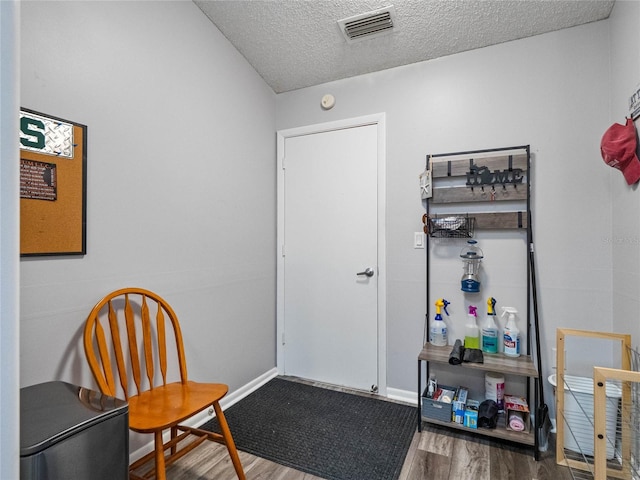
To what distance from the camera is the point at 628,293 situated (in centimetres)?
168

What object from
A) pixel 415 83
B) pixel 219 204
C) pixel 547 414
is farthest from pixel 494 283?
pixel 219 204

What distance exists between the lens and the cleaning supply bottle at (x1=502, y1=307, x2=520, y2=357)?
6.52 ft

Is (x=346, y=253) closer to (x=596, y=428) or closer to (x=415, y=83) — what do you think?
(x=415, y=83)

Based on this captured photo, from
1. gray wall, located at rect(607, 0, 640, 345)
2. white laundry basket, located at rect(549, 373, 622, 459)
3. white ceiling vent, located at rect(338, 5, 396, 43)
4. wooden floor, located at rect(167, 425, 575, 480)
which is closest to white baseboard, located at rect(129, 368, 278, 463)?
wooden floor, located at rect(167, 425, 575, 480)

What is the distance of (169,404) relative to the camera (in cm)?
144

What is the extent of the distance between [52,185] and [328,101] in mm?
1957

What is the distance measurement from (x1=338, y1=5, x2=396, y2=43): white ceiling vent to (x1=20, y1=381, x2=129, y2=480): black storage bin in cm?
230

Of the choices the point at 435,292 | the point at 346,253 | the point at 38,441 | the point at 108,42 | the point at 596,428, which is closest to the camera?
the point at 38,441

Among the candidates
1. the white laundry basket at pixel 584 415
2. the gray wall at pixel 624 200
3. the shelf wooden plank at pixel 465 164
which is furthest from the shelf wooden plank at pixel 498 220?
the white laundry basket at pixel 584 415

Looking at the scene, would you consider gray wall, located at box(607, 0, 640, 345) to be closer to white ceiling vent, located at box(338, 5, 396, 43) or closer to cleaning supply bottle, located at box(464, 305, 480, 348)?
cleaning supply bottle, located at box(464, 305, 480, 348)

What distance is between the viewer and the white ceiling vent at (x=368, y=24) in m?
1.99

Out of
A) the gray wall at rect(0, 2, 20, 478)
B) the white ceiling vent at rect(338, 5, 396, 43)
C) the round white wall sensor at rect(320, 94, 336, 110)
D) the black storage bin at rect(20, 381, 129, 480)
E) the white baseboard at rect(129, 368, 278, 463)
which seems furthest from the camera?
the round white wall sensor at rect(320, 94, 336, 110)

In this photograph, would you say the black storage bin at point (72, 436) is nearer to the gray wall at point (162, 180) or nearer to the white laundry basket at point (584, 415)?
the gray wall at point (162, 180)

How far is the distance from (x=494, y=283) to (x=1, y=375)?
7.56 ft
